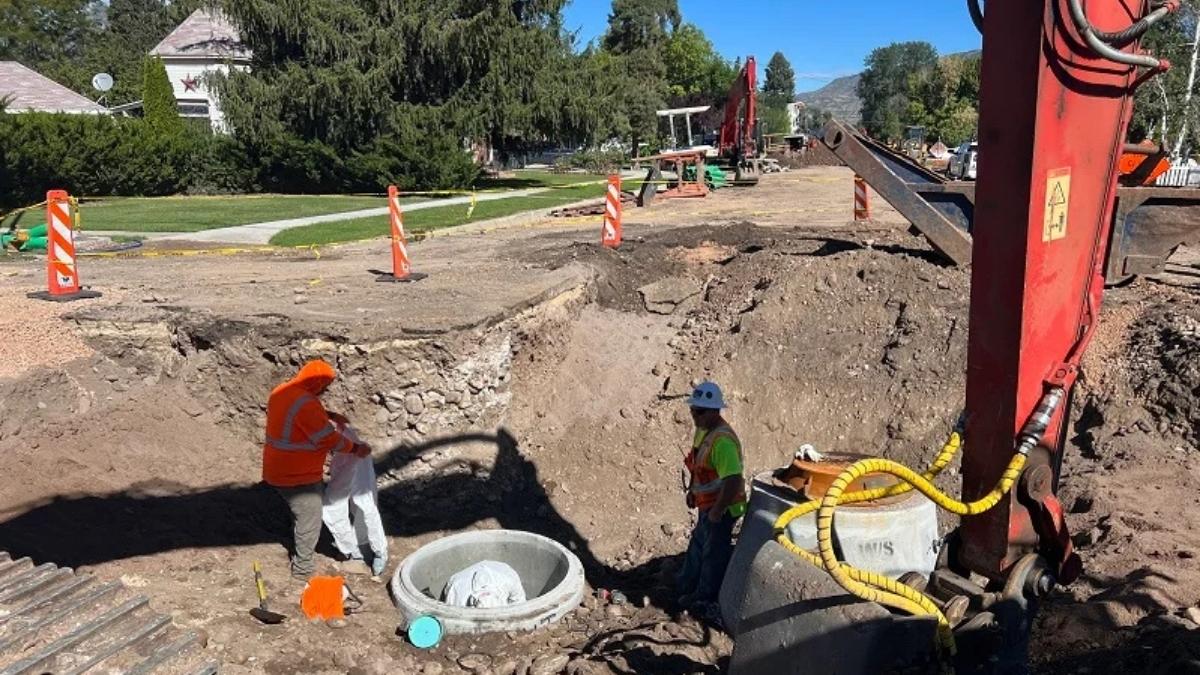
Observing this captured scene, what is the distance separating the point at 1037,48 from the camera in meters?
2.85

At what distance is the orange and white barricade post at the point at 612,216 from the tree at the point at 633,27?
5056 cm

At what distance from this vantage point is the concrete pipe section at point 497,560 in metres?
5.66

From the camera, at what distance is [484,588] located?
6113 mm

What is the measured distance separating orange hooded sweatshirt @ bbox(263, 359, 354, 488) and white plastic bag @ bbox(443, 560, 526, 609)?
1275 mm

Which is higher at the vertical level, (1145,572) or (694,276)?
(694,276)

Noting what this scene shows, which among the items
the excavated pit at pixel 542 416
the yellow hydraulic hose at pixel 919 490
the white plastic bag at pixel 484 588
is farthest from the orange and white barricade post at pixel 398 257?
the yellow hydraulic hose at pixel 919 490

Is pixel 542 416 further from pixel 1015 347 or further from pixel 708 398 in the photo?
pixel 1015 347

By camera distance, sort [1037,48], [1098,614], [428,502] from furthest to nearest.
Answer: [428,502], [1098,614], [1037,48]

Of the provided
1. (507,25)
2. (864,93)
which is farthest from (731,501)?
(864,93)

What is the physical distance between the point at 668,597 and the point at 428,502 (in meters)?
2.49

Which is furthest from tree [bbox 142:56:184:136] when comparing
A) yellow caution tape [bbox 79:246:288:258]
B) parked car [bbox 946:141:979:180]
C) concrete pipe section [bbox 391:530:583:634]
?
concrete pipe section [bbox 391:530:583:634]

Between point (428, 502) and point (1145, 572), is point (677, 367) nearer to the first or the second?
point (428, 502)

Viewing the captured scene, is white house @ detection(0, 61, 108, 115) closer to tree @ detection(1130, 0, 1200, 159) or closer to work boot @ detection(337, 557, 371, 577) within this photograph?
work boot @ detection(337, 557, 371, 577)

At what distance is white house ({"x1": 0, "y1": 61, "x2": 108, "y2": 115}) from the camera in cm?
3166
